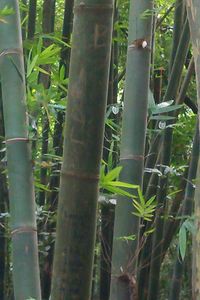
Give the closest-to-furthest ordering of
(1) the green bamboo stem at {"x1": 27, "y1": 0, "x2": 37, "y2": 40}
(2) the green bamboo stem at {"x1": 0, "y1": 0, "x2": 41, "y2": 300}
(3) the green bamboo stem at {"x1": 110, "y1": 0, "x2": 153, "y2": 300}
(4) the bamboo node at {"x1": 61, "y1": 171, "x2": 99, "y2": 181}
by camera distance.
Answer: (4) the bamboo node at {"x1": 61, "y1": 171, "x2": 99, "y2": 181} < (2) the green bamboo stem at {"x1": 0, "y1": 0, "x2": 41, "y2": 300} < (3) the green bamboo stem at {"x1": 110, "y1": 0, "x2": 153, "y2": 300} < (1) the green bamboo stem at {"x1": 27, "y1": 0, "x2": 37, "y2": 40}

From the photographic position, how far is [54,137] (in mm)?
2668

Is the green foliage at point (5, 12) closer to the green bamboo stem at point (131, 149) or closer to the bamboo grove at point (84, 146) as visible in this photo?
the bamboo grove at point (84, 146)

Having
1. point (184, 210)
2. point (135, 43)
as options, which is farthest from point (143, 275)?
point (135, 43)

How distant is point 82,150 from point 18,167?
21cm

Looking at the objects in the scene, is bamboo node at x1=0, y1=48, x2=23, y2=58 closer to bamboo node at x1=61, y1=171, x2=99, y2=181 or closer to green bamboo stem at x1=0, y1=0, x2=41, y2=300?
green bamboo stem at x1=0, y1=0, x2=41, y2=300

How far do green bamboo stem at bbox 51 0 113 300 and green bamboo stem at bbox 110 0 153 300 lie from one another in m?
0.38

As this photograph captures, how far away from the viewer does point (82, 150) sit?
130 centimetres

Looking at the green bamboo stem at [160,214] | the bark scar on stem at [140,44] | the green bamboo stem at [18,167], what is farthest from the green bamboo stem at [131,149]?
the green bamboo stem at [160,214]

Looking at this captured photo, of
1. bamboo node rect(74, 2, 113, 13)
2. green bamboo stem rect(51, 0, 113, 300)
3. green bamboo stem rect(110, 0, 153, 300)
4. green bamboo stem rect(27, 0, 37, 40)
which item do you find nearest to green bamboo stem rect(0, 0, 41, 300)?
green bamboo stem rect(51, 0, 113, 300)

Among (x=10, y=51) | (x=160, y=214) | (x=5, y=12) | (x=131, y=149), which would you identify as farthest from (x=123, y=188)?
(x=160, y=214)

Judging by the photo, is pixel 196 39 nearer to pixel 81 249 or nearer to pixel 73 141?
pixel 73 141

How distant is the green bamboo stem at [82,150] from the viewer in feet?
4.28

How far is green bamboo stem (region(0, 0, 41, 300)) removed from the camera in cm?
141

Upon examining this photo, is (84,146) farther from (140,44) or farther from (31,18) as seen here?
(31,18)
